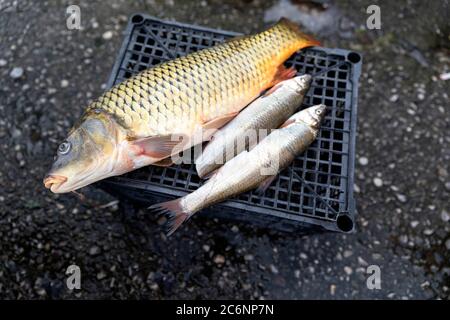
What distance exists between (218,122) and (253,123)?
220mm

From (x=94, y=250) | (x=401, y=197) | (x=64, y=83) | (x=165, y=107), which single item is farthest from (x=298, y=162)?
(x=64, y=83)

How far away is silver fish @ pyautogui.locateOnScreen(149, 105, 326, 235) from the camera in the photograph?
2467mm

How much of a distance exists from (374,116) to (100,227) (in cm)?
257

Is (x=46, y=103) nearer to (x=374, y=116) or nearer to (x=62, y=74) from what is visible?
(x=62, y=74)

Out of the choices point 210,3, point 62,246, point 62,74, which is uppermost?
point 210,3

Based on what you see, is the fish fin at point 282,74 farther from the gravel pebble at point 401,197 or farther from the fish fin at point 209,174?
the gravel pebble at point 401,197

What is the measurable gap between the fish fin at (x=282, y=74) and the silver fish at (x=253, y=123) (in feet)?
0.26

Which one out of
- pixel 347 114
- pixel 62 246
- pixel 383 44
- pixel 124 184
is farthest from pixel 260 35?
pixel 62 246

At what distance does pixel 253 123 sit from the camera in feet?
8.72

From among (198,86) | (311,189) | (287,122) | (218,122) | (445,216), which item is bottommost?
(445,216)

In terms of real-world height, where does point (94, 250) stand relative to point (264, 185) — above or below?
below

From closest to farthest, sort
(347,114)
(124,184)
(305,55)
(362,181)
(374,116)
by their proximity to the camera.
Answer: (124,184) → (347,114) → (305,55) → (362,181) → (374,116)

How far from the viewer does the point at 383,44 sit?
162 inches

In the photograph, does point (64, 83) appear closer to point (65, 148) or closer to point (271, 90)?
point (65, 148)
